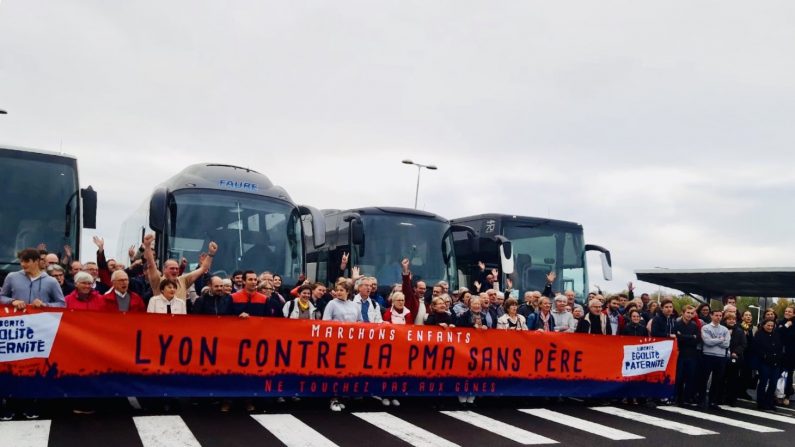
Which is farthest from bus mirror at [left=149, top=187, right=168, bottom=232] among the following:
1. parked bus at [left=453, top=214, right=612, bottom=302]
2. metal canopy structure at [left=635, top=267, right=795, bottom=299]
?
metal canopy structure at [left=635, top=267, right=795, bottom=299]

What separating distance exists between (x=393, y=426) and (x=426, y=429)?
406 millimetres

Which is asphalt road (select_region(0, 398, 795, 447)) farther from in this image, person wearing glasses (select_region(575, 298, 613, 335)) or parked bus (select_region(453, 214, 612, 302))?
parked bus (select_region(453, 214, 612, 302))

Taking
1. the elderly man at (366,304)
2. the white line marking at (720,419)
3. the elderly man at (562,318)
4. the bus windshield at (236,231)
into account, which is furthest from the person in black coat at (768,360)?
the bus windshield at (236,231)

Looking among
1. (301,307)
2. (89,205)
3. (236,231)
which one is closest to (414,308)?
(301,307)

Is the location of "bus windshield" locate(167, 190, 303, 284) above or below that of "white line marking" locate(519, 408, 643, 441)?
above

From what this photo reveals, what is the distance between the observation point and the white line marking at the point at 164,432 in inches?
321

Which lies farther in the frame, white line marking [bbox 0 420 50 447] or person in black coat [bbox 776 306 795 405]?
person in black coat [bbox 776 306 795 405]

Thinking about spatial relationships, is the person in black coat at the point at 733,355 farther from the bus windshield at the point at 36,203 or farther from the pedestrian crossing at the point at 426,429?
the bus windshield at the point at 36,203

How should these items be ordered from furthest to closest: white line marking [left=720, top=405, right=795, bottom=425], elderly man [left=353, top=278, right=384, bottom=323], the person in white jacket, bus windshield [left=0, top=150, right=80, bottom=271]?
bus windshield [left=0, top=150, right=80, bottom=271] < white line marking [left=720, top=405, right=795, bottom=425] < elderly man [left=353, top=278, right=384, bottom=323] < the person in white jacket

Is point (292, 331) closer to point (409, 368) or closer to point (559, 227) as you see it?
point (409, 368)

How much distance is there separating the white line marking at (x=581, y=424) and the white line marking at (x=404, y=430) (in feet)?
7.25

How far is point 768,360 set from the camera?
547 inches

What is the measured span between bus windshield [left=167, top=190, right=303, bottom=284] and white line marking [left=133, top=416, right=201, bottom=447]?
6.09 m

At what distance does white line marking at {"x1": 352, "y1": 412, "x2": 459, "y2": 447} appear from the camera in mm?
8875
